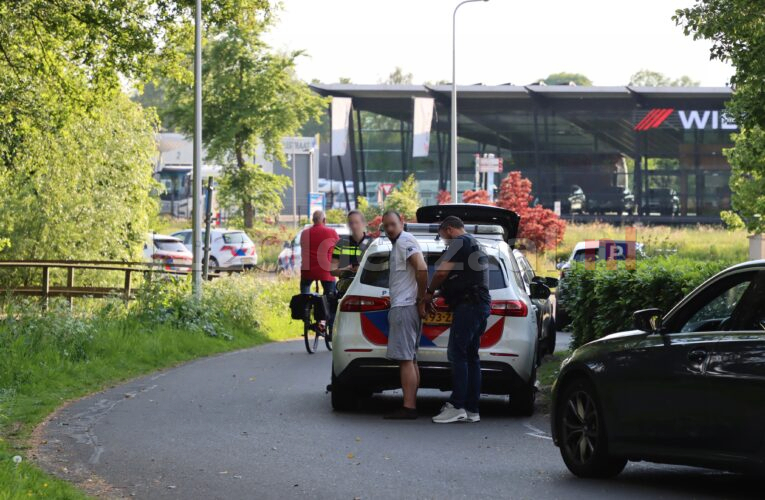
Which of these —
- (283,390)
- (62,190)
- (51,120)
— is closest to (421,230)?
(283,390)

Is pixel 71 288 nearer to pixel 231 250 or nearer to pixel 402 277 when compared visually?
pixel 402 277

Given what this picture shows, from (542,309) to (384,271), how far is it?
4276 mm

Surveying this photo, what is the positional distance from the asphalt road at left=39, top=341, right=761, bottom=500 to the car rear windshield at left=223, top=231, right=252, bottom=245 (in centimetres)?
3305

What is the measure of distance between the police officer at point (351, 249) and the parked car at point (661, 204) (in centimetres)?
5454

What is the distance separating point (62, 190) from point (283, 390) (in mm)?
18250

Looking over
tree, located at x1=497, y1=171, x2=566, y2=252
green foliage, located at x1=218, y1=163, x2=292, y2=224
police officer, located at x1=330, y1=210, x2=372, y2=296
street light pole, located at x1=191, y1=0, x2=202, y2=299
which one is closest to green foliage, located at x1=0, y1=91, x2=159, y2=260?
street light pole, located at x1=191, y1=0, x2=202, y2=299

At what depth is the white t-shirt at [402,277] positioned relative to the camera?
39.1ft

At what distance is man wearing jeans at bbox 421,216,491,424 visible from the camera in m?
11.6

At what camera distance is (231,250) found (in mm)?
47281

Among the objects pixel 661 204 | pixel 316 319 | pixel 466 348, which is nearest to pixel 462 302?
pixel 466 348

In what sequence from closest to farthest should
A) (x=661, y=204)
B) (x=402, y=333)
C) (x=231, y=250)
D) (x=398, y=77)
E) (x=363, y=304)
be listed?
(x=402, y=333) < (x=363, y=304) < (x=231, y=250) < (x=661, y=204) < (x=398, y=77)

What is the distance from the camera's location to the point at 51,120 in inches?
914

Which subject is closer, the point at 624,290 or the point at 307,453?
the point at 307,453

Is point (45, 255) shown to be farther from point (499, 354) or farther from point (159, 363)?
point (499, 354)
